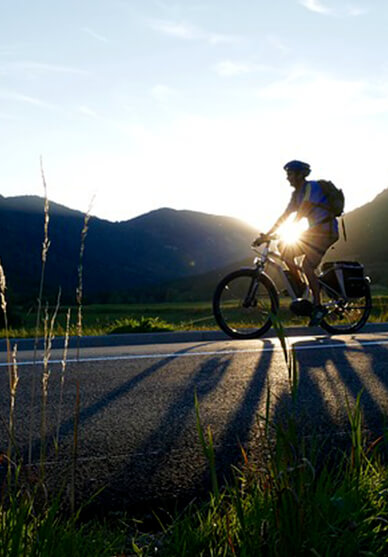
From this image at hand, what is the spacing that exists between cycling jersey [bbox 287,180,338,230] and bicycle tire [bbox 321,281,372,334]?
1248 millimetres

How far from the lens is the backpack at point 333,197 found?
889cm

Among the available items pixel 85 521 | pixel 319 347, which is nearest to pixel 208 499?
pixel 85 521

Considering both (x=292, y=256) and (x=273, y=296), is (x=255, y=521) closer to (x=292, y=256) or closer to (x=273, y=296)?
(x=273, y=296)

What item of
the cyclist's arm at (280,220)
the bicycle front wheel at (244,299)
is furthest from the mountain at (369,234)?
the bicycle front wheel at (244,299)

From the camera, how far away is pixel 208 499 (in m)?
2.87

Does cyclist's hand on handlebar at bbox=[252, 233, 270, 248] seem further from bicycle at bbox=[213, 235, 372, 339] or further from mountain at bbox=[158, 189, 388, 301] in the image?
mountain at bbox=[158, 189, 388, 301]

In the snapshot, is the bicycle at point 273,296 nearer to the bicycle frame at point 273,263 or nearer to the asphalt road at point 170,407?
the bicycle frame at point 273,263

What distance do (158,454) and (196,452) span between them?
0.63ft

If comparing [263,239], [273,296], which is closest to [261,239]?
[263,239]

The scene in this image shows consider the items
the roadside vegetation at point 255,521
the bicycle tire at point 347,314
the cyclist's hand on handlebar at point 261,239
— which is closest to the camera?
the roadside vegetation at point 255,521

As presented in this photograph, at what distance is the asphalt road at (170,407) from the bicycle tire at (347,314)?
7.74ft

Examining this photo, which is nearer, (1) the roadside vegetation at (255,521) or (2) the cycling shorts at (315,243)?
(1) the roadside vegetation at (255,521)

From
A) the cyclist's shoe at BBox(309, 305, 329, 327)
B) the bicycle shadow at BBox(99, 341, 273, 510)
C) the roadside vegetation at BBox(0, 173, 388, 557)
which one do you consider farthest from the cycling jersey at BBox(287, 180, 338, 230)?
the roadside vegetation at BBox(0, 173, 388, 557)

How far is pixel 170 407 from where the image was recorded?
Answer: 14.5ft
